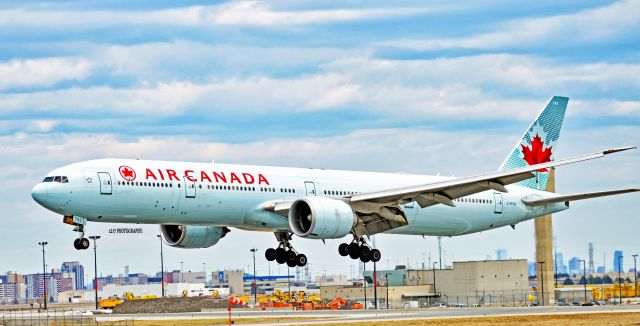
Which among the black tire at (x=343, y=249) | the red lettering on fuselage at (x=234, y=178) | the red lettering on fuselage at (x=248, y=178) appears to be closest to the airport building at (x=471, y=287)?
the black tire at (x=343, y=249)

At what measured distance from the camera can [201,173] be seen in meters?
58.4

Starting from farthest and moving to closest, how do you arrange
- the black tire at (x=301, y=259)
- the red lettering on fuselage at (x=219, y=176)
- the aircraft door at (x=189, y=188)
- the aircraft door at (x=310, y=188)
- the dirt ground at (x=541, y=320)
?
the black tire at (x=301, y=259), the dirt ground at (x=541, y=320), the aircraft door at (x=310, y=188), the red lettering on fuselage at (x=219, y=176), the aircraft door at (x=189, y=188)

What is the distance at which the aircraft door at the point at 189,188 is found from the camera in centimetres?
5725

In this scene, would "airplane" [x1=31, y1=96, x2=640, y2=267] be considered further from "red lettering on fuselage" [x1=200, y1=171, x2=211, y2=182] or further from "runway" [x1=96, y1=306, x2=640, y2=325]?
"runway" [x1=96, y1=306, x2=640, y2=325]

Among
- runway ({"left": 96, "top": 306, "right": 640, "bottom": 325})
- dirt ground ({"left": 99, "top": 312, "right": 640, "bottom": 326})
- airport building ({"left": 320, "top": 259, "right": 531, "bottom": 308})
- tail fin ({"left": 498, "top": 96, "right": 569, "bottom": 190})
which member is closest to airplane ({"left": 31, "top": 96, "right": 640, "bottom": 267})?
tail fin ({"left": 498, "top": 96, "right": 569, "bottom": 190})

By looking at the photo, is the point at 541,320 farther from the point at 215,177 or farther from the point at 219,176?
the point at 215,177

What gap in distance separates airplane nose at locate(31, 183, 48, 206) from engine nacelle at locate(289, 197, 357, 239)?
14.0m

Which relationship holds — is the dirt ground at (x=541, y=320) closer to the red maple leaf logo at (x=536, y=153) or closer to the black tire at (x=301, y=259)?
the black tire at (x=301, y=259)

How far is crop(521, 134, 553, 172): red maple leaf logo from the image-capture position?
7723cm

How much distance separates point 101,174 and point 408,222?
70.1 ft

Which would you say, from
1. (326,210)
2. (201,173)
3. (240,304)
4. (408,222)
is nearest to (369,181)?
(408,222)

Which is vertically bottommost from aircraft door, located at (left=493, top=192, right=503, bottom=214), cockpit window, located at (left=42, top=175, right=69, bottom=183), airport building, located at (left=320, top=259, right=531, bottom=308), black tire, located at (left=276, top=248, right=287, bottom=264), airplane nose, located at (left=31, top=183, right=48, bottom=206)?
airport building, located at (left=320, top=259, right=531, bottom=308)

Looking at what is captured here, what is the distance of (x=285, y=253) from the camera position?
67.1m

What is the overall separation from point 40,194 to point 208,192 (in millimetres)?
9294
